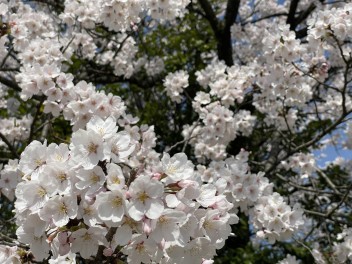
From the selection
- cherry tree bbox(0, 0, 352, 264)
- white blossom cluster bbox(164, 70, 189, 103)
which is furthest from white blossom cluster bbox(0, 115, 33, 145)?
white blossom cluster bbox(164, 70, 189, 103)

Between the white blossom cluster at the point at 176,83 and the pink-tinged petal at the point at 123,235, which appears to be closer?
the pink-tinged petal at the point at 123,235

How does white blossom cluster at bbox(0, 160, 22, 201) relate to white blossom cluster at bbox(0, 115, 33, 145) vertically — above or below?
above

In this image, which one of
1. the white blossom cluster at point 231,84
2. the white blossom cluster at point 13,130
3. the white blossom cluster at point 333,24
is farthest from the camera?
the white blossom cluster at point 13,130

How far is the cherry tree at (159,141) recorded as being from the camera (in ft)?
5.70

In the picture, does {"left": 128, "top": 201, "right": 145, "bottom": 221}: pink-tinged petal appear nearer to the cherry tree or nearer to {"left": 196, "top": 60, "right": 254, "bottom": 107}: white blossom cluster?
the cherry tree

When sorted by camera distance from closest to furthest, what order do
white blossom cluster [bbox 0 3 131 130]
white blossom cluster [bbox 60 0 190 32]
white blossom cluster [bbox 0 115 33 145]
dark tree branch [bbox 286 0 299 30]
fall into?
white blossom cluster [bbox 0 3 131 130], white blossom cluster [bbox 60 0 190 32], white blossom cluster [bbox 0 115 33 145], dark tree branch [bbox 286 0 299 30]

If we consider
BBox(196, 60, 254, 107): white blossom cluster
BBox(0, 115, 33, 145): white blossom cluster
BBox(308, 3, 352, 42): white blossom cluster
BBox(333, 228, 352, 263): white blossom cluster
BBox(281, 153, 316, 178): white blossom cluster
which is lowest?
BBox(0, 115, 33, 145): white blossom cluster

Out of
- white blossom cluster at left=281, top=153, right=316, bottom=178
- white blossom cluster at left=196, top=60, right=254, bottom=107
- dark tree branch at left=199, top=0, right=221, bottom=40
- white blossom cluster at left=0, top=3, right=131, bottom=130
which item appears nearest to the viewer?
white blossom cluster at left=0, top=3, right=131, bottom=130

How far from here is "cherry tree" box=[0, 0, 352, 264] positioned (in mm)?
1736

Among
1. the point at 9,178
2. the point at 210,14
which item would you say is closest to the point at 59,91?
the point at 9,178

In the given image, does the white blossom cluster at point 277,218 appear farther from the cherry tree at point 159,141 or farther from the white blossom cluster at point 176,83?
the white blossom cluster at point 176,83

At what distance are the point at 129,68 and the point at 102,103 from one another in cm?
399

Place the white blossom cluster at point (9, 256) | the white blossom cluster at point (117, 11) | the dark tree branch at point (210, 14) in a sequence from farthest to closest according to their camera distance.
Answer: the dark tree branch at point (210, 14), the white blossom cluster at point (117, 11), the white blossom cluster at point (9, 256)

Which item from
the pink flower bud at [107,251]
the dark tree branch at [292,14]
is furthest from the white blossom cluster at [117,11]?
the dark tree branch at [292,14]
